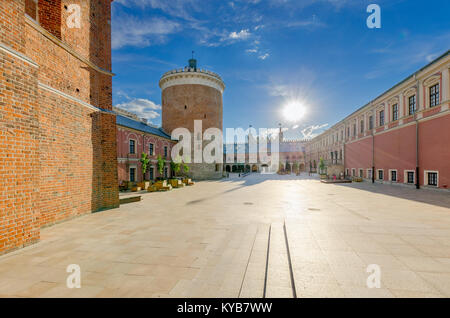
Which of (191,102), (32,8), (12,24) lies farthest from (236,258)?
(191,102)

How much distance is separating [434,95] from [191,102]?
93.1 ft

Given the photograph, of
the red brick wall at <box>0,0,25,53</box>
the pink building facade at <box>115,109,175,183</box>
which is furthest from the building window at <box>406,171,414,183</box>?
the pink building facade at <box>115,109,175,183</box>

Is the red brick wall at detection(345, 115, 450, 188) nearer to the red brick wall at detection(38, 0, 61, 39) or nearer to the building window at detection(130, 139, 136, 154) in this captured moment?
the red brick wall at detection(38, 0, 61, 39)

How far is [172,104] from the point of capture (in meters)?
32.8

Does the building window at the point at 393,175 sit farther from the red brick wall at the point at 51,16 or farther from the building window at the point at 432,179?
the red brick wall at the point at 51,16

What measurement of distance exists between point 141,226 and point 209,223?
2.32 m

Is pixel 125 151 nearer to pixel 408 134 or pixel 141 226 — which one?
pixel 141 226

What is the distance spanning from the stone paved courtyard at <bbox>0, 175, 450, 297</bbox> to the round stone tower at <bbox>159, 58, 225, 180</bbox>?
86.0 ft

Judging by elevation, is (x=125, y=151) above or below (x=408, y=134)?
below

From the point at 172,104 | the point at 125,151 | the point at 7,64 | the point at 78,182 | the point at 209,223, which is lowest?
the point at 209,223

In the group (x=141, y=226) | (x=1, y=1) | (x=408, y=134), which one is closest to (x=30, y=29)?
(x=1, y=1)

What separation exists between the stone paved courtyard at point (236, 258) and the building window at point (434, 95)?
14.3 metres

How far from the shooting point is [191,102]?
32062 mm
